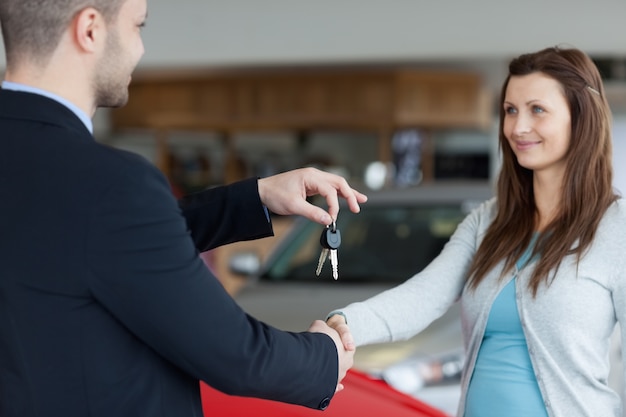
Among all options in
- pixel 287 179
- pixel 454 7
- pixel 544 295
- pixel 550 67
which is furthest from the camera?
pixel 454 7

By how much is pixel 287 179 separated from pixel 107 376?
22.8 inches

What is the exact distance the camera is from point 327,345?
1.67 meters

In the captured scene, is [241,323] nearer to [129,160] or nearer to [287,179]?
[129,160]

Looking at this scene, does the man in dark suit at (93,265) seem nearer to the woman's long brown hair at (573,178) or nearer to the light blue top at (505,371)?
A: the light blue top at (505,371)

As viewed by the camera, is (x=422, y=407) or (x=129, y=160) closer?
(x=129, y=160)

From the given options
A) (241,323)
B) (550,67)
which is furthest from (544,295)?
(241,323)

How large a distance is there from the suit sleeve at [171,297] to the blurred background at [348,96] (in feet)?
5.18

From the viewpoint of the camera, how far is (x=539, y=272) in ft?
7.57

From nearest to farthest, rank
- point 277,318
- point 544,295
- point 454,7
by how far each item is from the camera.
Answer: point 544,295
point 277,318
point 454,7

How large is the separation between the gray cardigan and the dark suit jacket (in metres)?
0.78

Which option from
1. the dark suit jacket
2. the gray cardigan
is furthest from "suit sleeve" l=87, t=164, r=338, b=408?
the gray cardigan

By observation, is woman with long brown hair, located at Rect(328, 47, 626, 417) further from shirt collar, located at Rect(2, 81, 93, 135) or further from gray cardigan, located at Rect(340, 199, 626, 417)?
shirt collar, located at Rect(2, 81, 93, 135)

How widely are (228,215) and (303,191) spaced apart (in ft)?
0.51

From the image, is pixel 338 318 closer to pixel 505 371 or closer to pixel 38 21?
pixel 505 371
